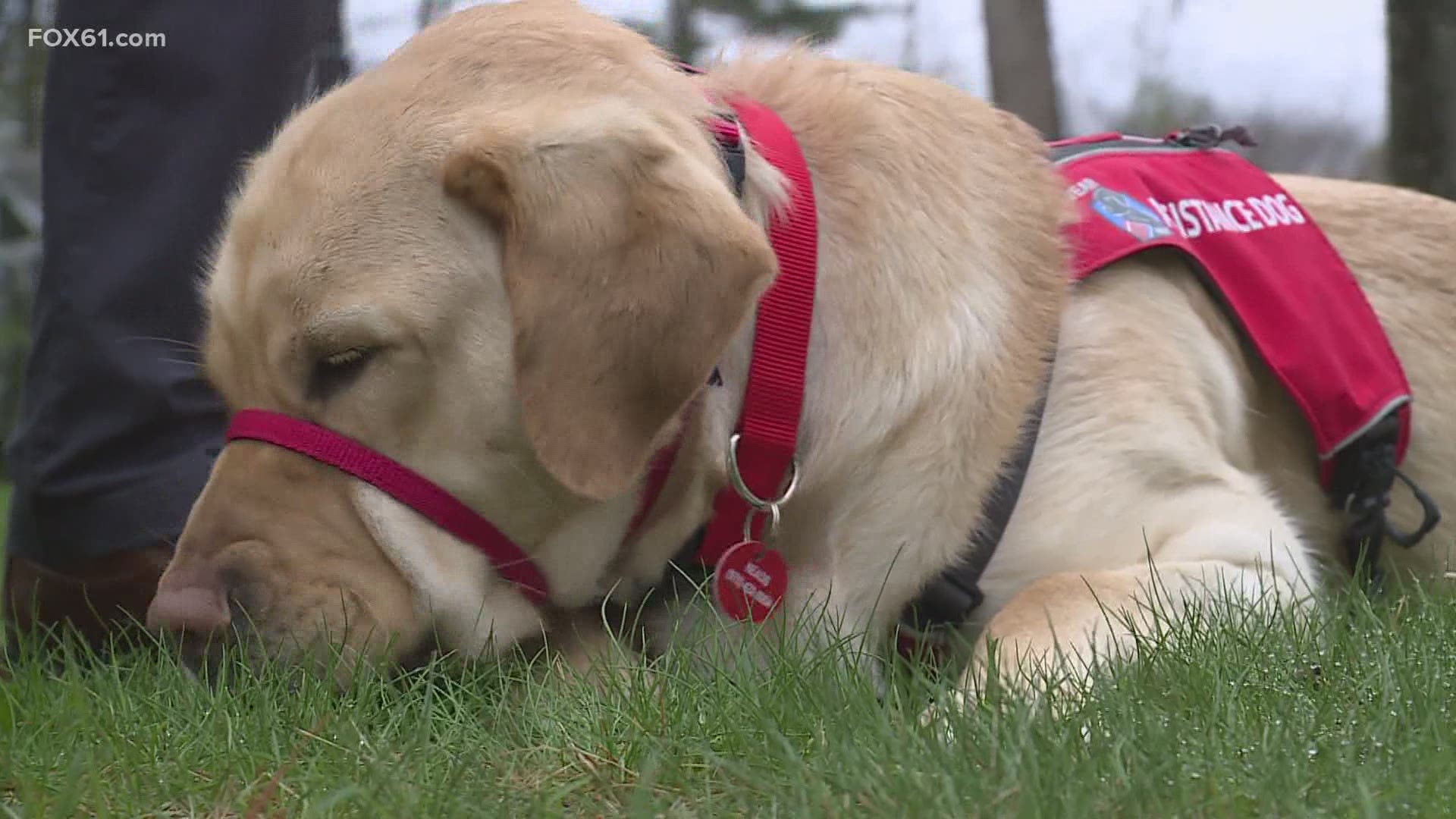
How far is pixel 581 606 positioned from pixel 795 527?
1.32ft

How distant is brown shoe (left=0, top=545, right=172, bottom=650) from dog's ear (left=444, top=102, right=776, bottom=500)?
124cm

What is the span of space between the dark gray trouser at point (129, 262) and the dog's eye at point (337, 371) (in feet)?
2.85

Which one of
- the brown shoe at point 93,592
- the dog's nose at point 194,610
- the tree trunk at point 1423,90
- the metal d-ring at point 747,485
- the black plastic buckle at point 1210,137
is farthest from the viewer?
the tree trunk at point 1423,90

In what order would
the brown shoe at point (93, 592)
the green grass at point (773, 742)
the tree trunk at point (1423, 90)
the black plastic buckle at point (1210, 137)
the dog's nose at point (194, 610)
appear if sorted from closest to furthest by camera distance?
the green grass at point (773, 742)
the dog's nose at point (194, 610)
the brown shoe at point (93, 592)
the black plastic buckle at point (1210, 137)
the tree trunk at point (1423, 90)

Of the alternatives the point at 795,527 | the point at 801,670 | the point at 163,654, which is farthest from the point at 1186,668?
the point at 163,654

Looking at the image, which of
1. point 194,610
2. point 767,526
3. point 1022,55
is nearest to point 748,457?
point 767,526

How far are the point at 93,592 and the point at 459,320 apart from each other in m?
1.29

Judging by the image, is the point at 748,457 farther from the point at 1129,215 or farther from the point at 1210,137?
the point at 1210,137

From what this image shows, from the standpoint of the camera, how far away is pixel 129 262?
313 centimetres

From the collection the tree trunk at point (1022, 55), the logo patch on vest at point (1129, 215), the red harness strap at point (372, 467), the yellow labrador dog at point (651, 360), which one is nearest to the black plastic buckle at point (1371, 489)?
the yellow labrador dog at point (651, 360)

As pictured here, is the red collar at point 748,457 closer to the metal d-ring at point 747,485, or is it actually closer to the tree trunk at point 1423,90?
the metal d-ring at point 747,485

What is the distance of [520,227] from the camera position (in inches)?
86.7

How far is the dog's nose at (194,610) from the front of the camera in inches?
89.1

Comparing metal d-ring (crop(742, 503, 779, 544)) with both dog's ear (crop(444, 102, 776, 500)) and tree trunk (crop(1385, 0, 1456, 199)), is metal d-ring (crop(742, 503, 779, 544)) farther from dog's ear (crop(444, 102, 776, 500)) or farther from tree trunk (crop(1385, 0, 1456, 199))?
tree trunk (crop(1385, 0, 1456, 199))
